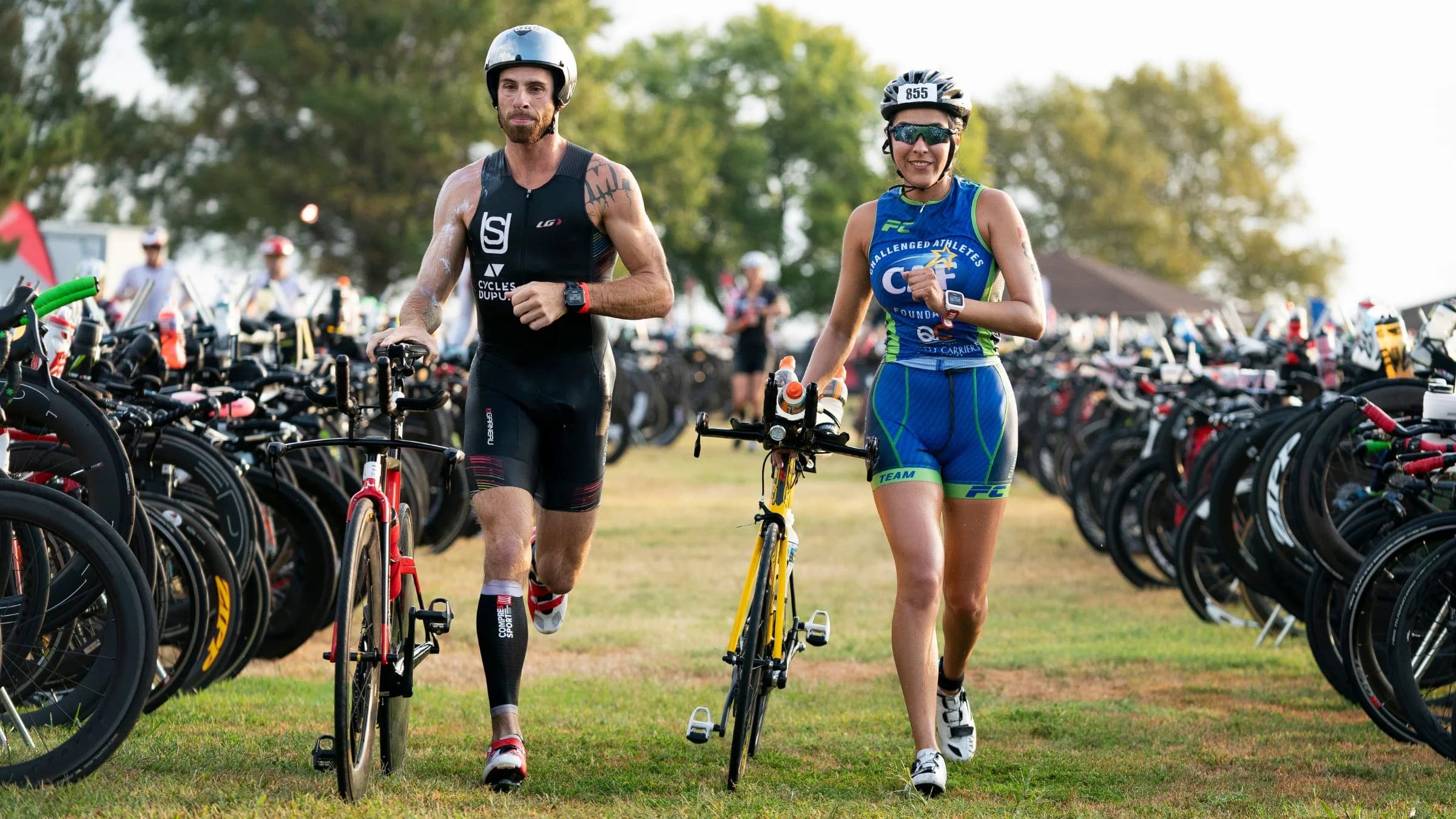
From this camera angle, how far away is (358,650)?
481cm

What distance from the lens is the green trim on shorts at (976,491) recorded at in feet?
17.9

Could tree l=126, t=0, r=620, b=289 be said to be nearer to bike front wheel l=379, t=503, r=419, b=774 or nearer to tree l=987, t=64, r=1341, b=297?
tree l=987, t=64, r=1341, b=297

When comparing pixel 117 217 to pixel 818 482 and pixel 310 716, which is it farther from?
pixel 310 716

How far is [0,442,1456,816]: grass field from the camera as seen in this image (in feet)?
16.5

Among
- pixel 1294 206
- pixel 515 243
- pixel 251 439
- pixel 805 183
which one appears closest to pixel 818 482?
pixel 251 439

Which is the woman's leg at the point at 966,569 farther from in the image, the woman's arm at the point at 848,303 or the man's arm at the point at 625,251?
the man's arm at the point at 625,251

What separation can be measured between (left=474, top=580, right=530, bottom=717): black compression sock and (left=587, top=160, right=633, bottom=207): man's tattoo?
118 cm

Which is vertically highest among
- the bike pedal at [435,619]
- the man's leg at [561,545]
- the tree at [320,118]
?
the tree at [320,118]

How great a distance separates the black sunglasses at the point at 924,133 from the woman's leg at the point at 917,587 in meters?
1.01

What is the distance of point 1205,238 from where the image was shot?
210ft

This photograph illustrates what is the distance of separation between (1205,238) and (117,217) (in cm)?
3812

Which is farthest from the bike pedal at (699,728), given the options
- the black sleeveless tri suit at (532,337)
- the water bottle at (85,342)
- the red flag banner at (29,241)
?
the red flag banner at (29,241)

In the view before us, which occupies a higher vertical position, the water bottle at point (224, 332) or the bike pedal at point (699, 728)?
the water bottle at point (224, 332)

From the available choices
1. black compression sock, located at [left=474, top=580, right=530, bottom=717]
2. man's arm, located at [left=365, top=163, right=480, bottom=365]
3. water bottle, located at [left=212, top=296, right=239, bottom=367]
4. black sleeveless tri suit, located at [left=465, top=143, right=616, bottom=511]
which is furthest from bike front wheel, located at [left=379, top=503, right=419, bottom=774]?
water bottle, located at [left=212, top=296, right=239, bottom=367]
